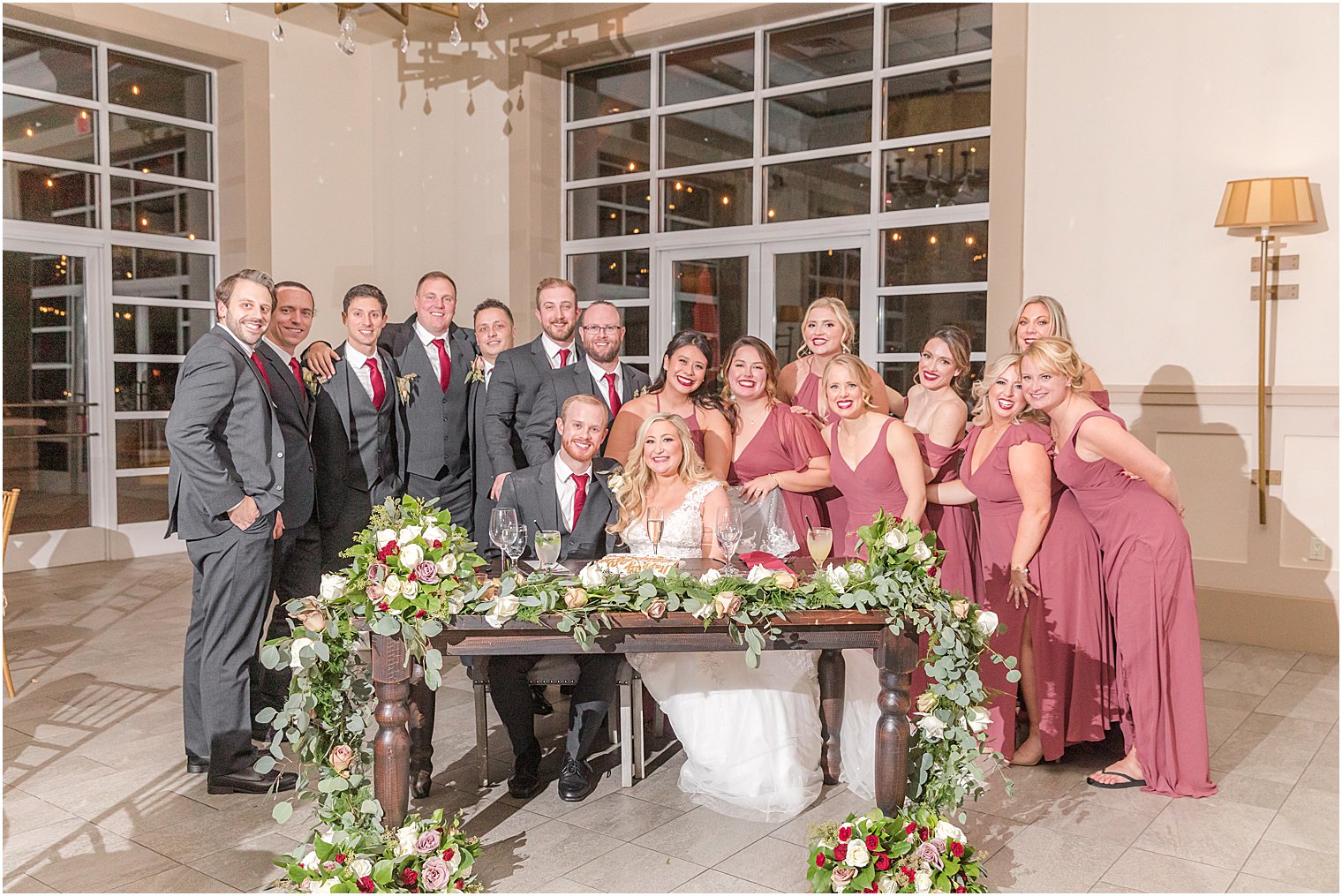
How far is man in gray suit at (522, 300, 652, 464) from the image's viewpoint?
441 centimetres

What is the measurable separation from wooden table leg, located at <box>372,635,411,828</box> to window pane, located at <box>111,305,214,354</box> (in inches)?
254

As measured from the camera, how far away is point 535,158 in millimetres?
8383

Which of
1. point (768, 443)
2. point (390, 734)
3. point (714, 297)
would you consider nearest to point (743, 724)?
point (390, 734)

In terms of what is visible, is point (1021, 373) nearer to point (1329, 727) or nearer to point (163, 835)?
point (1329, 727)

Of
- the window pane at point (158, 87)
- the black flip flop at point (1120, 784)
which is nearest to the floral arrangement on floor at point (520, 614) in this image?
the black flip flop at point (1120, 784)

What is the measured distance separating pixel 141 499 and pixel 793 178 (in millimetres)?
5527

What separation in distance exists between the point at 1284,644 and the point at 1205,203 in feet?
7.71

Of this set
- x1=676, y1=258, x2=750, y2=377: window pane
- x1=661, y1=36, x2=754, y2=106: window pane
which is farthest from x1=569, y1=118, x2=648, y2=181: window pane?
x1=676, y1=258, x2=750, y2=377: window pane

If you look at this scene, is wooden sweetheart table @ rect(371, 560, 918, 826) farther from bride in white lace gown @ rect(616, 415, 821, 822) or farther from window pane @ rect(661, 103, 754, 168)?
window pane @ rect(661, 103, 754, 168)

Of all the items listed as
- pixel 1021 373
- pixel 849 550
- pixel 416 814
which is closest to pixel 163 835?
pixel 416 814

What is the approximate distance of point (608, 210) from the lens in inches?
333

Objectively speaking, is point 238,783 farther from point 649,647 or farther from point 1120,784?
point 1120,784

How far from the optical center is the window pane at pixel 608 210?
27.2 feet

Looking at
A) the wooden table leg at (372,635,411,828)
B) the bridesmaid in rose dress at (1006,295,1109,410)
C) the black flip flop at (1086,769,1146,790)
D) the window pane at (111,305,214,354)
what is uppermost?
the window pane at (111,305,214,354)
